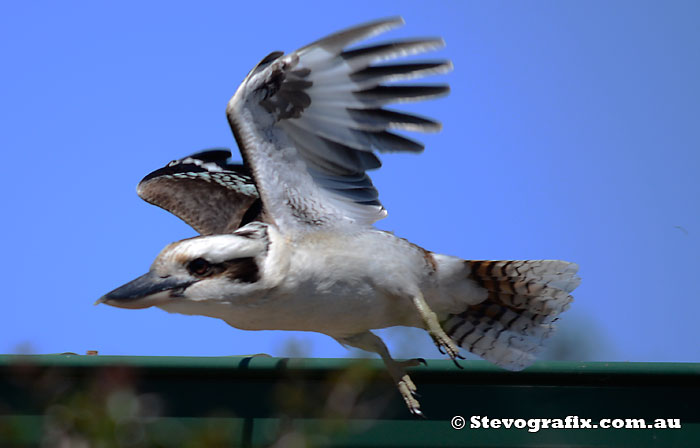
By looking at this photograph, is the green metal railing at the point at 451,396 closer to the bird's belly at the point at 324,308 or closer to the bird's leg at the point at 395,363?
the bird's leg at the point at 395,363

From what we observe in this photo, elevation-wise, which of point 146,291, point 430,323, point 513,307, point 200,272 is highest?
point 513,307

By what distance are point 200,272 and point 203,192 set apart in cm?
140

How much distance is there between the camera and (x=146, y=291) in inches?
127

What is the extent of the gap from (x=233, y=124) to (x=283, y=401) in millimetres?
2448

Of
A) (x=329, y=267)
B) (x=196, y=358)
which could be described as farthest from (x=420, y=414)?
(x=196, y=358)

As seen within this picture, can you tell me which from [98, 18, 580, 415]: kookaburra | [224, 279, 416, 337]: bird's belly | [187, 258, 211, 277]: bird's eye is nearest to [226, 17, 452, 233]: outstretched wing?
[98, 18, 580, 415]: kookaburra

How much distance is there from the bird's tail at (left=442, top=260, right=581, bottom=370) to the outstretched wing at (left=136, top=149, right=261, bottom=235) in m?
1.17

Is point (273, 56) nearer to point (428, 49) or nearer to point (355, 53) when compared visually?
point (355, 53)

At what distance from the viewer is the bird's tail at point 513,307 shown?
4062 millimetres

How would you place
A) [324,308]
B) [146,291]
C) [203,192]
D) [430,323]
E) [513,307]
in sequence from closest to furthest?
1. [146,291]
2. [324,308]
3. [430,323]
4. [513,307]
5. [203,192]

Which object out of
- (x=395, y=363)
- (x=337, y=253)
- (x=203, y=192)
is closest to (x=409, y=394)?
(x=395, y=363)

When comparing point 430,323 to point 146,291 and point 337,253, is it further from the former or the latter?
point 146,291

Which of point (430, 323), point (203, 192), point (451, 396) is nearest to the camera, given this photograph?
point (451, 396)

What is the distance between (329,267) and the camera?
3.47m
